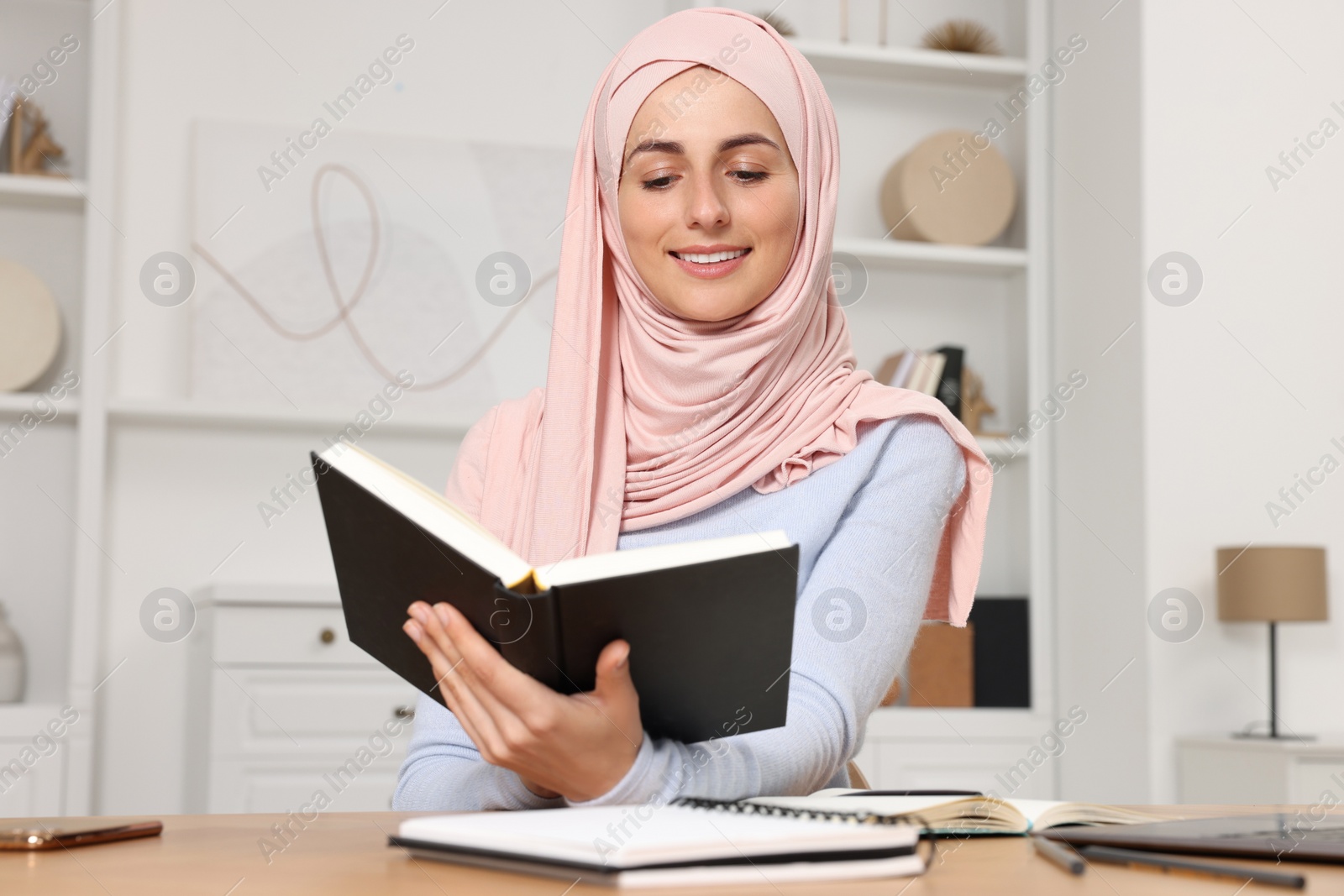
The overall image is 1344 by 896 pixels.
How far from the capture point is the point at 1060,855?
2.47 feet

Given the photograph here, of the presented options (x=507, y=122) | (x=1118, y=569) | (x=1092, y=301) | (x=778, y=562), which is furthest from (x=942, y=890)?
(x=507, y=122)

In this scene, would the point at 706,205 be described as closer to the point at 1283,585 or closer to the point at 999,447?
the point at 1283,585

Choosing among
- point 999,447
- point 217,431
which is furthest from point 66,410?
point 999,447

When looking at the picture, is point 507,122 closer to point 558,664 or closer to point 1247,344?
point 1247,344

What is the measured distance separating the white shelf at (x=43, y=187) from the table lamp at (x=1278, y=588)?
8.86 ft

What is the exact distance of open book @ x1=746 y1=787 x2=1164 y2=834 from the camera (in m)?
0.86

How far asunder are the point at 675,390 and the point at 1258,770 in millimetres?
1798

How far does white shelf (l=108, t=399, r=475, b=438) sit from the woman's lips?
169 centimetres

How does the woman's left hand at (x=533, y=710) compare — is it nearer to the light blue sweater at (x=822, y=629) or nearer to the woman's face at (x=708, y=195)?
the light blue sweater at (x=822, y=629)

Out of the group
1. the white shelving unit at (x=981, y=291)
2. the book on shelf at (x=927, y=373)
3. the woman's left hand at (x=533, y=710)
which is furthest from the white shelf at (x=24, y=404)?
the woman's left hand at (x=533, y=710)

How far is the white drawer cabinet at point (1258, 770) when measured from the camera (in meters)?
2.49

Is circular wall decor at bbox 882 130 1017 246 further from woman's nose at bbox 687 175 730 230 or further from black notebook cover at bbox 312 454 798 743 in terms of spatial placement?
black notebook cover at bbox 312 454 798 743

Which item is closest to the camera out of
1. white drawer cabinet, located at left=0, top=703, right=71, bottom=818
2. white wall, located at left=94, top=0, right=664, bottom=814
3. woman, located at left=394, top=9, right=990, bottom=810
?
woman, located at left=394, top=9, right=990, bottom=810

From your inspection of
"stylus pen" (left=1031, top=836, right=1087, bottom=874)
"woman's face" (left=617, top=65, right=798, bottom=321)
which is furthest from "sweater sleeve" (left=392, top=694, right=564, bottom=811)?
"woman's face" (left=617, top=65, right=798, bottom=321)
